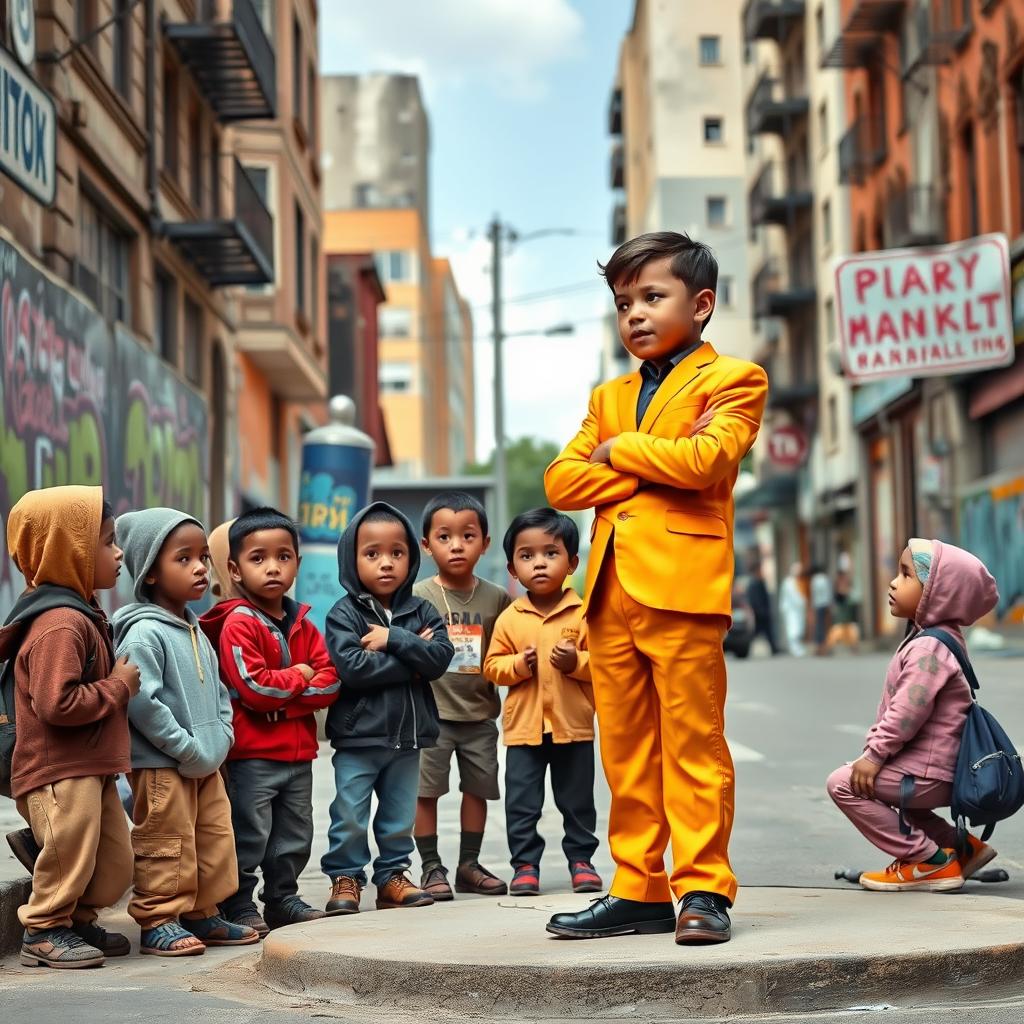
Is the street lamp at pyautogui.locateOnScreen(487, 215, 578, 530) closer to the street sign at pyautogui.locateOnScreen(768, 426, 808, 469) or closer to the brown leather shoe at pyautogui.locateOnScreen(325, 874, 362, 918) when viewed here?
the street sign at pyautogui.locateOnScreen(768, 426, 808, 469)

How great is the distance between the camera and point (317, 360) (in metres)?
32.1

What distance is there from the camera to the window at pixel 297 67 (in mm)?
30688

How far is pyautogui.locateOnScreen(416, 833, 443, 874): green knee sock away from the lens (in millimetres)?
6957

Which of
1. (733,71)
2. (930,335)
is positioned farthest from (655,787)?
(733,71)

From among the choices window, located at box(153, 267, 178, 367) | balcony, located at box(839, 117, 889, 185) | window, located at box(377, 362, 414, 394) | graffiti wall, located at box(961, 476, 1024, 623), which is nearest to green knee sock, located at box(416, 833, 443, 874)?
window, located at box(153, 267, 178, 367)

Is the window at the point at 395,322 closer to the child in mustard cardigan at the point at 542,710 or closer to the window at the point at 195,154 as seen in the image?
the window at the point at 195,154

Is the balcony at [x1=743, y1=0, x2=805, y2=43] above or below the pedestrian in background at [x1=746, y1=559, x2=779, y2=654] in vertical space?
above

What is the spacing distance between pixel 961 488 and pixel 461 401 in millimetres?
92371

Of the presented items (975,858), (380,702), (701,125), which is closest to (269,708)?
(380,702)

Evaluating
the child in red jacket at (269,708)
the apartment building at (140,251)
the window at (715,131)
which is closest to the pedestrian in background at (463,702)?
the child in red jacket at (269,708)

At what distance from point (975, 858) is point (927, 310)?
2098 cm

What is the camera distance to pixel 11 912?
231 inches

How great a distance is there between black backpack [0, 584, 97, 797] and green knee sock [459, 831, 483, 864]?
2061 millimetres

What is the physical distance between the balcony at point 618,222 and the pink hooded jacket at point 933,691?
73.9m
